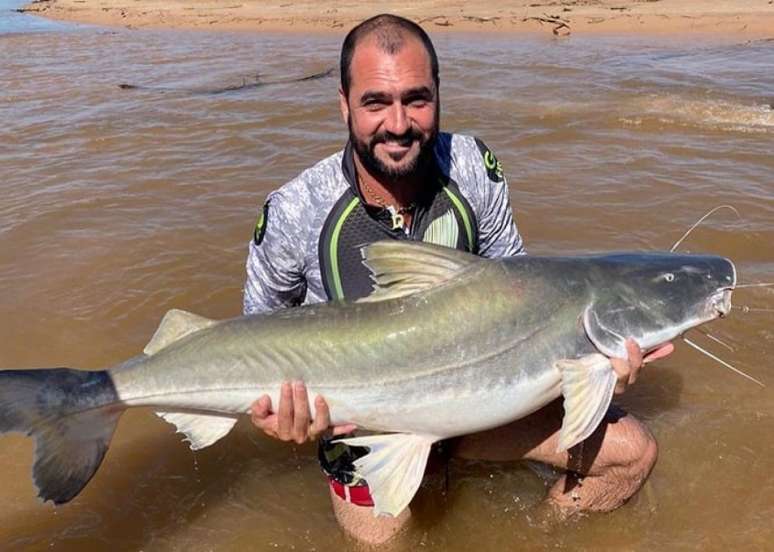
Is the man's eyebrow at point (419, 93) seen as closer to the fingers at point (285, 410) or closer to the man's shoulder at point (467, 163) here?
the man's shoulder at point (467, 163)

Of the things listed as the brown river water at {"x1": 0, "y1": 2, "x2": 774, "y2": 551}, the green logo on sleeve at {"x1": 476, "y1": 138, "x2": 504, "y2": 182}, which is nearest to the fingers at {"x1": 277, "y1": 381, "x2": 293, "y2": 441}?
the brown river water at {"x1": 0, "y1": 2, "x2": 774, "y2": 551}

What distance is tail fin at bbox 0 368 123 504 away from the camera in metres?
2.46

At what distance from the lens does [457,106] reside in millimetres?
9844

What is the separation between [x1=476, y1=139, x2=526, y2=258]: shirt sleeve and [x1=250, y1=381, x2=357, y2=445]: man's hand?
1.11 meters

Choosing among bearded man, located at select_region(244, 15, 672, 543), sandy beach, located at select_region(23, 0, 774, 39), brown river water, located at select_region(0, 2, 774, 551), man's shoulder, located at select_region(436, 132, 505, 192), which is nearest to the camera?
bearded man, located at select_region(244, 15, 672, 543)

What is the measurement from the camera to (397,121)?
9.04 feet

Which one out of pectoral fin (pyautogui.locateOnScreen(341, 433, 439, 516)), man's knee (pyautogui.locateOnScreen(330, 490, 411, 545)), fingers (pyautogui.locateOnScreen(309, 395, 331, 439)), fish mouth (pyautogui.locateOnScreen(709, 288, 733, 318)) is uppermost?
fish mouth (pyautogui.locateOnScreen(709, 288, 733, 318))

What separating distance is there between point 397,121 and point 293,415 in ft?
3.93

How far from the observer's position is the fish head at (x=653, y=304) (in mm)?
2521

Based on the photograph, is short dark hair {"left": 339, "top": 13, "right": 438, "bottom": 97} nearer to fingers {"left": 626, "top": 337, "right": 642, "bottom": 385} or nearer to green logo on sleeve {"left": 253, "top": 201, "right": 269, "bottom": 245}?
green logo on sleeve {"left": 253, "top": 201, "right": 269, "bottom": 245}

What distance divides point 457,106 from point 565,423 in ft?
25.9

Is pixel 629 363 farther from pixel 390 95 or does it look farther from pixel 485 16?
pixel 485 16

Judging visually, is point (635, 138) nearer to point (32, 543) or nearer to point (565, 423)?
point (565, 423)

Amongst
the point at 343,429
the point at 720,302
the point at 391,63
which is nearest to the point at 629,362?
the point at 720,302
